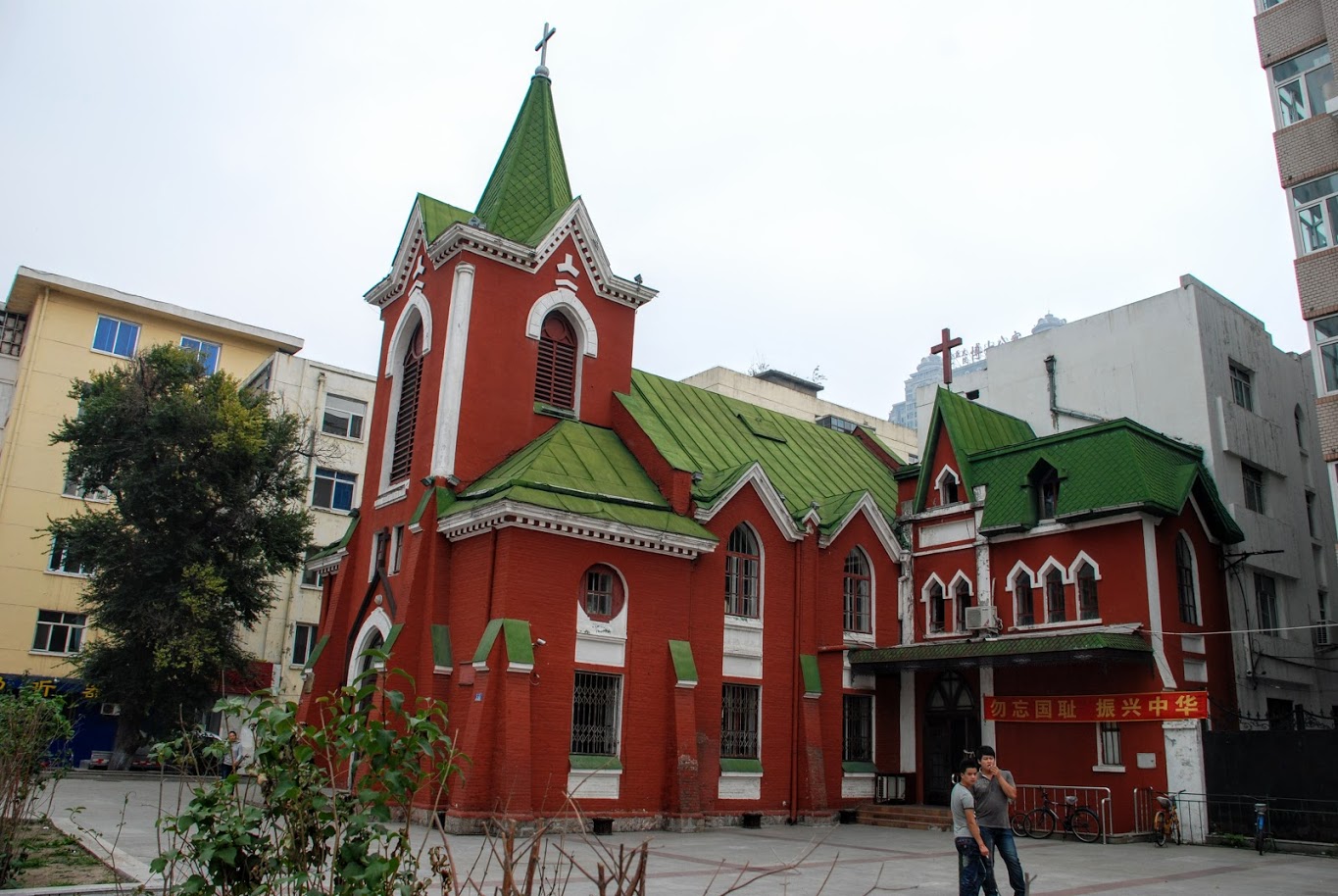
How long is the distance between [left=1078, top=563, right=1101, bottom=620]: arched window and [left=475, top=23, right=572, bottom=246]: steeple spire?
50.8 ft

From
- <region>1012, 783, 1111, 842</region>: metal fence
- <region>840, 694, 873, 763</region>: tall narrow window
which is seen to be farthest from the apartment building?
<region>1012, 783, 1111, 842</region>: metal fence

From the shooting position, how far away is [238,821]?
5.48m

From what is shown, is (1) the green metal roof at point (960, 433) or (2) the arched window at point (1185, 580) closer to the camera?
(2) the arched window at point (1185, 580)

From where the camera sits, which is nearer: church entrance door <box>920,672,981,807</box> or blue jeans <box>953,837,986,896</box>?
blue jeans <box>953,837,986,896</box>

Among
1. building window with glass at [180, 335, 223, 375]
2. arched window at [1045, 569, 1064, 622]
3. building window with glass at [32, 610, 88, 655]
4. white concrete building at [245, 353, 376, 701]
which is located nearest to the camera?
arched window at [1045, 569, 1064, 622]

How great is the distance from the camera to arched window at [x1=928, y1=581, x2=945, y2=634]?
27859mm

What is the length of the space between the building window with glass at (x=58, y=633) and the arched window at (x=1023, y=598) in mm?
33356

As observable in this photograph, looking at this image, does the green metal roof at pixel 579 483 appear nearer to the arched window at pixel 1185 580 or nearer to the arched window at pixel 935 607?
the arched window at pixel 935 607

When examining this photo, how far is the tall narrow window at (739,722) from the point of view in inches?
950

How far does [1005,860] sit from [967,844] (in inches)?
17.4

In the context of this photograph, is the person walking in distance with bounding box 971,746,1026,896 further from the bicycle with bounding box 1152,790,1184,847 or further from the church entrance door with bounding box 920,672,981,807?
the church entrance door with bounding box 920,672,981,807

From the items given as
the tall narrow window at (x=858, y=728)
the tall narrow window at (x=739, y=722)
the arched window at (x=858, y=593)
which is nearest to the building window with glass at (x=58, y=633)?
the tall narrow window at (x=739, y=722)

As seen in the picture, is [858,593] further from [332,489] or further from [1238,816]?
[332,489]

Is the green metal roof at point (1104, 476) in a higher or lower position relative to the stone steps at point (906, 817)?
higher
